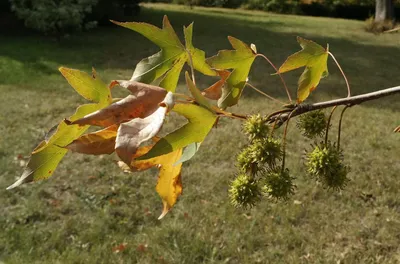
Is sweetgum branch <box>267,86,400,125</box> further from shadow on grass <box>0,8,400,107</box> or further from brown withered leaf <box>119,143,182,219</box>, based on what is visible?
shadow on grass <box>0,8,400,107</box>

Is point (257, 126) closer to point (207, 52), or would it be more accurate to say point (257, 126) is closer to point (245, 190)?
point (245, 190)

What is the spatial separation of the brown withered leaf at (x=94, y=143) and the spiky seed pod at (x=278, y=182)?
0.90 ft

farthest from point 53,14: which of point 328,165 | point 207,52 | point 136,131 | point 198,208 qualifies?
point 136,131

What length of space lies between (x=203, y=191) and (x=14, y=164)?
1.69 meters

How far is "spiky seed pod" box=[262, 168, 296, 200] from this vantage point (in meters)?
0.74

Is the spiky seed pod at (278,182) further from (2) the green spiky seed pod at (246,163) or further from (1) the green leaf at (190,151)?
(1) the green leaf at (190,151)

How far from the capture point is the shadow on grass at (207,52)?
714 centimetres

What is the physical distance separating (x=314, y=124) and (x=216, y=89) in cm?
16

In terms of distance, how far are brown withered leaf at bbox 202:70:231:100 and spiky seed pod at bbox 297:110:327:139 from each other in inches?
5.4

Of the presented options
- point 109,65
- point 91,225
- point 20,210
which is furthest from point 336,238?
point 109,65

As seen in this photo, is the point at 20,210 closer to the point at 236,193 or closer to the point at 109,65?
the point at 236,193

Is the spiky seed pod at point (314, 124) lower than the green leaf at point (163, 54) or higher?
lower

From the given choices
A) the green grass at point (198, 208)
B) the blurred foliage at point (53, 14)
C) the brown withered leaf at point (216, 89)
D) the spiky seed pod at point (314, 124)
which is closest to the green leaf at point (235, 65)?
the brown withered leaf at point (216, 89)

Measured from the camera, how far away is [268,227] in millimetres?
3453
